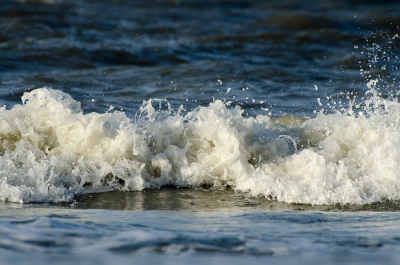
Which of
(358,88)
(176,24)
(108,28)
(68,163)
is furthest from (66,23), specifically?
(68,163)

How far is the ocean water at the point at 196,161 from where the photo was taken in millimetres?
3891

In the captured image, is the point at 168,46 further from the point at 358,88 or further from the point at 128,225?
the point at 128,225

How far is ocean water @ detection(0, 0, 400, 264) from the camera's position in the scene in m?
3.89

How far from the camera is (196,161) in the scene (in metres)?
5.84

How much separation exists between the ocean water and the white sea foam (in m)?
0.01

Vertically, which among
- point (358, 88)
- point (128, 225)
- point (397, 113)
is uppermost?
point (358, 88)

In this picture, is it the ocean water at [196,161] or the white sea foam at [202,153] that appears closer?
the ocean water at [196,161]

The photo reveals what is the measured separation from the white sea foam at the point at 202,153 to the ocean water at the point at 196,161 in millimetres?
11

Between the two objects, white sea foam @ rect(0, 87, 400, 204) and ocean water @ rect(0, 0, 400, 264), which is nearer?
ocean water @ rect(0, 0, 400, 264)

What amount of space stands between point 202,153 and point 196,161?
88mm

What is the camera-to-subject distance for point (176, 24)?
49.3 ft

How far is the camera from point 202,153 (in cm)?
588

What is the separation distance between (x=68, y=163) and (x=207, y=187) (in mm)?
1100

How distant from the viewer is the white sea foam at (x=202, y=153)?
536cm
